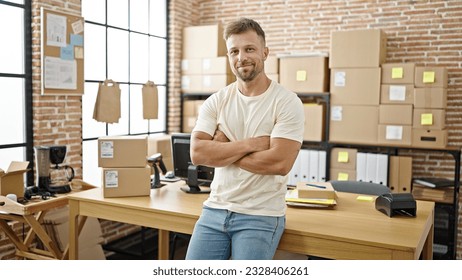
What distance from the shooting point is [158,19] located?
5.08 metres

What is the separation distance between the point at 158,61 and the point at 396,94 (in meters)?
2.50

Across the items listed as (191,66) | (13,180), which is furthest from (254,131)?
(191,66)

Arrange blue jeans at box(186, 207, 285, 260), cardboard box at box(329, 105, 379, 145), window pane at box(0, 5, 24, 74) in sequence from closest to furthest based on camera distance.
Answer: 1. blue jeans at box(186, 207, 285, 260)
2. window pane at box(0, 5, 24, 74)
3. cardboard box at box(329, 105, 379, 145)

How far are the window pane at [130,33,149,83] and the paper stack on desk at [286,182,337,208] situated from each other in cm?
260

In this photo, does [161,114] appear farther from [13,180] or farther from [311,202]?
[311,202]

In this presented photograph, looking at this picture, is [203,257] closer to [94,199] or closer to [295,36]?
[94,199]

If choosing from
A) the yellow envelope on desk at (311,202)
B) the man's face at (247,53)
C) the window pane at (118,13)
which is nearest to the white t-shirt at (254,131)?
the man's face at (247,53)

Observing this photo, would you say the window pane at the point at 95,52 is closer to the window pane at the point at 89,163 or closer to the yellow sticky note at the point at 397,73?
the window pane at the point at 89,163

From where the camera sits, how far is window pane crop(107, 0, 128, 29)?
4.34 m

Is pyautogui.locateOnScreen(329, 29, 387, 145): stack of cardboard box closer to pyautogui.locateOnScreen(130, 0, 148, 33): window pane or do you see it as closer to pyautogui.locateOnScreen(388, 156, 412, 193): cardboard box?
pyautogui.locateOnScreen(388, 156, 412, 193): cardboard box

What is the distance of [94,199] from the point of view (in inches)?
108

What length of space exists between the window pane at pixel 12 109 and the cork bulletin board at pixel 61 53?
179mm

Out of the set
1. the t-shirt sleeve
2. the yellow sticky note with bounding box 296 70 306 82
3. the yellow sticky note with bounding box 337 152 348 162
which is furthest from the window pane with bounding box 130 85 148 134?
the t-shirt sleeve
